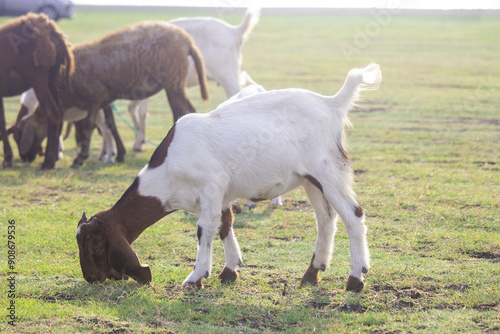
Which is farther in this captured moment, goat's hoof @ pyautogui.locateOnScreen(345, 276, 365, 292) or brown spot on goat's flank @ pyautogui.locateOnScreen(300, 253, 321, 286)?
brown spot on goat's flank @ pyautogui.locateOnScreen(300, 253, 321, 286)

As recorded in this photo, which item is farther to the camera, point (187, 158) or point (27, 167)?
point (27, 167)

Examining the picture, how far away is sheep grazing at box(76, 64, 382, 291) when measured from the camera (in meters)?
5.20

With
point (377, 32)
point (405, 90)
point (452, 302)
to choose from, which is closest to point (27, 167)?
point (452, 302)

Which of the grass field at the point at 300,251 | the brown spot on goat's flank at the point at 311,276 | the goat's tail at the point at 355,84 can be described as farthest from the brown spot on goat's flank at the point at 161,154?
the brown spot on goat's flank at the point at 311,276

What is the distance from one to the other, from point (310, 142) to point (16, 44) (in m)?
6.62

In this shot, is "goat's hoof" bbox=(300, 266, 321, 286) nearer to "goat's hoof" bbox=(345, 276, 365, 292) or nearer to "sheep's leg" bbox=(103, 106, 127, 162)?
"goat's hoof" bbox=(345, 276, 365, 292)

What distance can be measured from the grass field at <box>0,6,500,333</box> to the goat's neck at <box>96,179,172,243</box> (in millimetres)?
457

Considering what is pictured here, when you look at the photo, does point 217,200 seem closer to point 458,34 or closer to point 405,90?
point 405,90

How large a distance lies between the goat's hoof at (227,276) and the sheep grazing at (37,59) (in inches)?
226

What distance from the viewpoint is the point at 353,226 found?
5.21m

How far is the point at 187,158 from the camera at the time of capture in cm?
523

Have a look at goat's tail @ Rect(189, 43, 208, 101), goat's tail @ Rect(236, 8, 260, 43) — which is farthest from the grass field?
goat's tail @ Rect(236, 8, 260, 43)

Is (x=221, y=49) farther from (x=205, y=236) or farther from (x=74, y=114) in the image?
(x=205, y=236)

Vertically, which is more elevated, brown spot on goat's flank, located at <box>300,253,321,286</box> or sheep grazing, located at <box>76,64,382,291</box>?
sheep grazing, located at <box>76,64,382,291</box>
